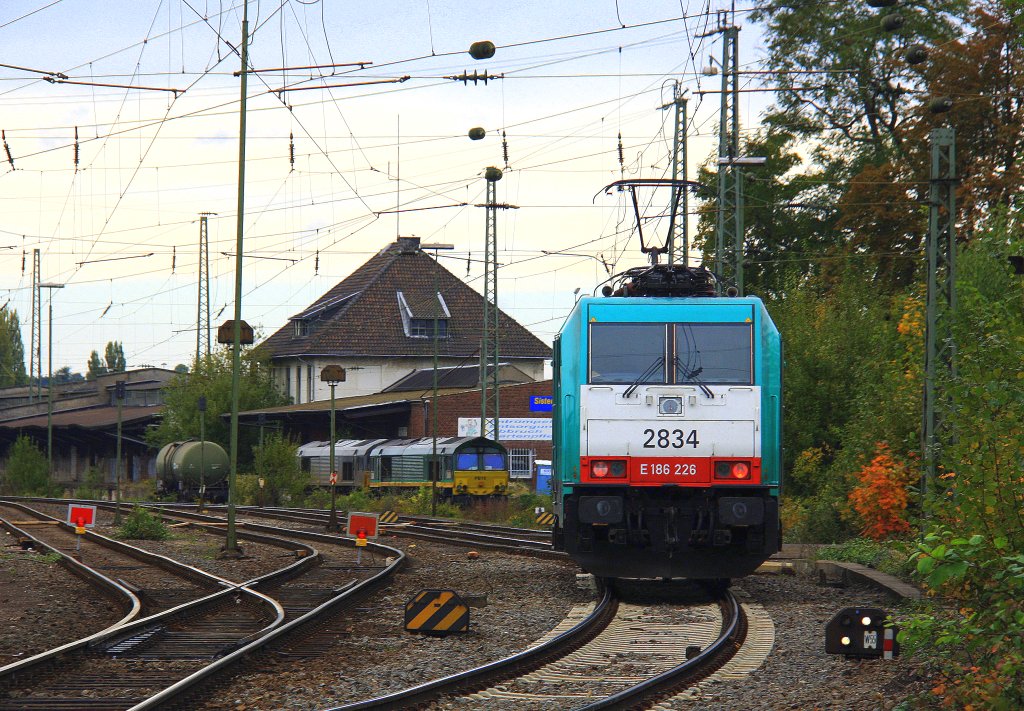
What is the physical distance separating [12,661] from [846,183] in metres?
34.5

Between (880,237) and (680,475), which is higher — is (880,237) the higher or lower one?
the higher one

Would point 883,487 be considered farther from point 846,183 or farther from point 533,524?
point 846,183

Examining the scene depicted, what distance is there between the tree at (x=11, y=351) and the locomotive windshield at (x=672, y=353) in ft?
373

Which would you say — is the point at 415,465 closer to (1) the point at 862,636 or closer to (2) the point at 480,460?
(2) the point at 480,460

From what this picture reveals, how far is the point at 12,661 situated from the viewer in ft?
36.5

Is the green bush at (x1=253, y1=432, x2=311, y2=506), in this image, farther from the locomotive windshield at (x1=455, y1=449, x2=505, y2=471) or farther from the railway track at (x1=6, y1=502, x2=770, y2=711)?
the railway track at (x1=6, y1=502, x2=770, y2=711)

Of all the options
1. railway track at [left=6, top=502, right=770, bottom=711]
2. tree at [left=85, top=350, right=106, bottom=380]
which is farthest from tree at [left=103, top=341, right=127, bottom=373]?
railway track at [left=6, top=502, right=770, bottom=711]

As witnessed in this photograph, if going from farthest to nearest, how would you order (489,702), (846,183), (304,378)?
(304,378) < (846,183) < (489,702)

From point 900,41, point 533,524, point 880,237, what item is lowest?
point 533,524

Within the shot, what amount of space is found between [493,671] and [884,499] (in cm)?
1199

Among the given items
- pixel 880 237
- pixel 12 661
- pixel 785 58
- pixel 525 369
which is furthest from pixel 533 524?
pixel 525 369

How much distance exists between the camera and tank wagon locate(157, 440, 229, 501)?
5106cm

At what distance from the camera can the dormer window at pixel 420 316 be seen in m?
71.3

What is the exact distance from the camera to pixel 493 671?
10.3m
